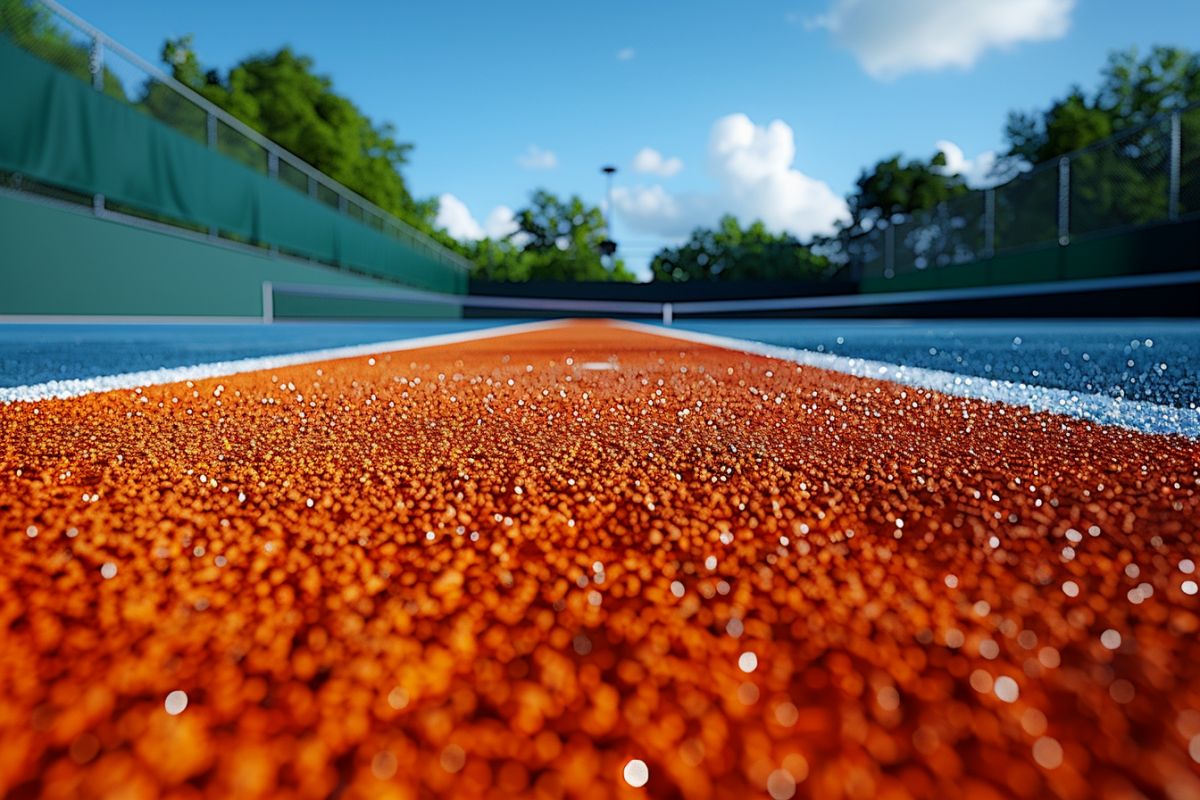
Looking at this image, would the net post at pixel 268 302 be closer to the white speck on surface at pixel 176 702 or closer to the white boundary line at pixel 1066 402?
the white boundary line at pixel 1066 402

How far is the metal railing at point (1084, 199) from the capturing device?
39.7ft

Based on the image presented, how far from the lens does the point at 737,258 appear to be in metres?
49.1

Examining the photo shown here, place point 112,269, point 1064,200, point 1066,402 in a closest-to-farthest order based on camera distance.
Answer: point 1066,402 → point 112,269 → point 1064,200

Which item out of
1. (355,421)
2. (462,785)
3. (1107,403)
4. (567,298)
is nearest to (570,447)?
(355,421)

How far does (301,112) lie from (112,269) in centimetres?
3226

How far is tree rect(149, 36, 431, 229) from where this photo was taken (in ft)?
121

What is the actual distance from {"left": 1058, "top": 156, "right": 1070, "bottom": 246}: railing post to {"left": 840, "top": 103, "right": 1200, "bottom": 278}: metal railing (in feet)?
0.06

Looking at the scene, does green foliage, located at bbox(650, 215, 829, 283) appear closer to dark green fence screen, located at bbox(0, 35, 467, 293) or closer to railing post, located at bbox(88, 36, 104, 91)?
dark green fence screen, located at bbox(0, 35, 467, 293)

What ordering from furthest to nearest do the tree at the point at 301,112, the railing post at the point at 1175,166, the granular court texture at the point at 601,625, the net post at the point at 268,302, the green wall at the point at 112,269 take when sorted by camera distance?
1. the tree at the point at 301,112
2. the net post at the point at 268,302
3. the railing post at the point at 1175,166
4. the green wall at the point at 112,269
5. the granular court texture at the point at 601,625

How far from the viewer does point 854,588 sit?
0.74 metres

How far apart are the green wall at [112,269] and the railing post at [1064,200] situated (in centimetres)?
1500

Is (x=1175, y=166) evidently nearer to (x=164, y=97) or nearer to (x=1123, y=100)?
(x=164, y=97)

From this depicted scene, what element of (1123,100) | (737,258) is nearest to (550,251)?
(737,258)

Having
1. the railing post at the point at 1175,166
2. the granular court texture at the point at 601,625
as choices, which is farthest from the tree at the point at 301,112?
A: the granular court texture at the point at 601,625
